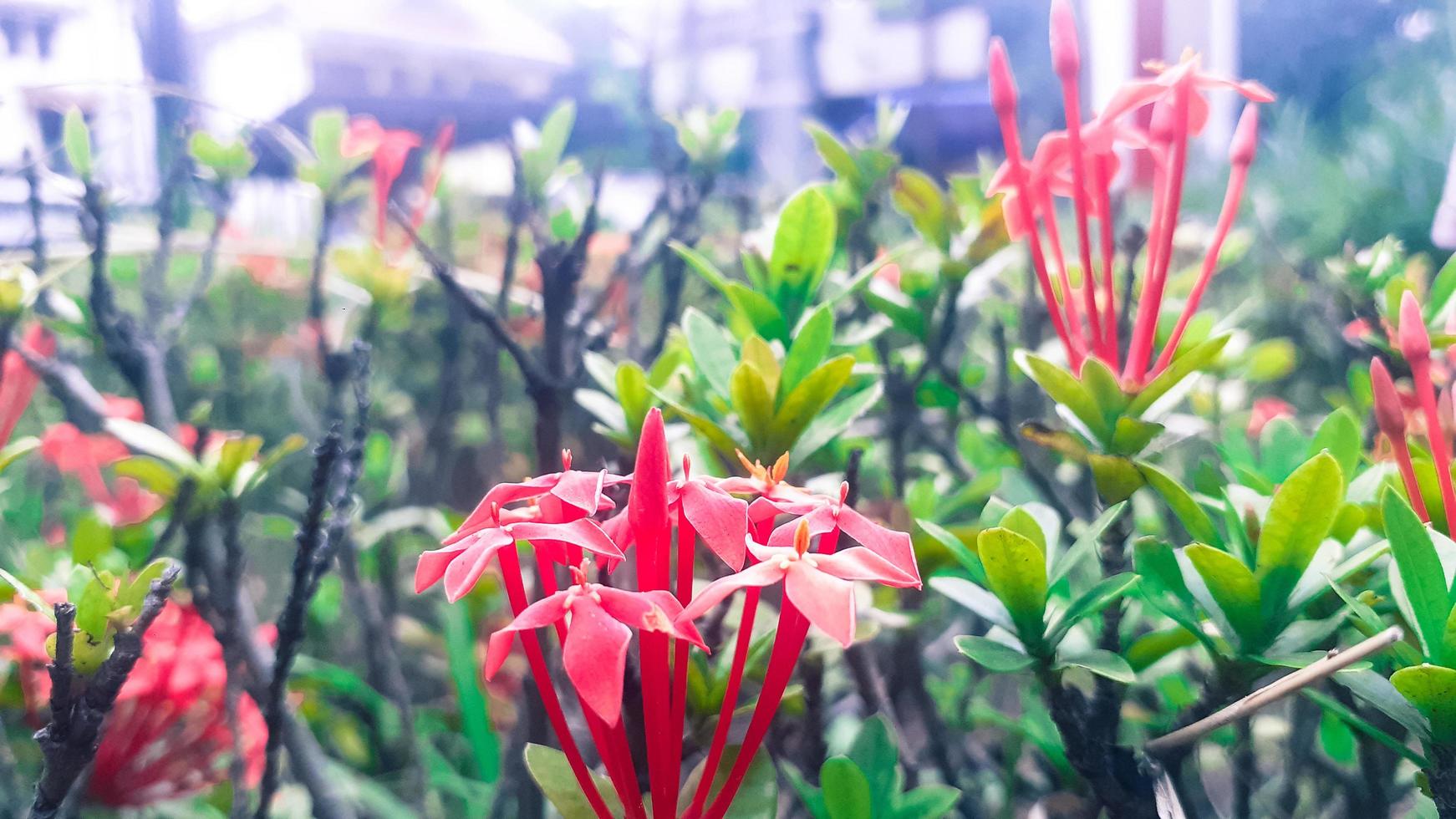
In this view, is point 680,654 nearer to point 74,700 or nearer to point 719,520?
point 719,520

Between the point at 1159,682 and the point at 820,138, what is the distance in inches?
23.2

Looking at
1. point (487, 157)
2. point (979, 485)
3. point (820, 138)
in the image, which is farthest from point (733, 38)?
point (979, 485)

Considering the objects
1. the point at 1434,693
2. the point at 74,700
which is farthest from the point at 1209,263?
the point at 74,700

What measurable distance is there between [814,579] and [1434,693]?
0.27 m

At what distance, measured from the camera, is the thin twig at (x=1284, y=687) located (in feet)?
1.03

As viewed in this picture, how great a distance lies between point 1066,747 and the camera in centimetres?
45

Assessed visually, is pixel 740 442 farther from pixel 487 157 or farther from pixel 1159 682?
pixel 487 157

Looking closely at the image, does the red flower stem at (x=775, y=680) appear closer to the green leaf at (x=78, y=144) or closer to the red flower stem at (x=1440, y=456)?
the red flower stem at (x=1440, y=456)

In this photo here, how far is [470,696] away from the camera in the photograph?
96 centimetres

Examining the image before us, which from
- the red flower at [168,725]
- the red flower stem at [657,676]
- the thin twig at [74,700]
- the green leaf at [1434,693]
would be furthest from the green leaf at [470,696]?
the green leaf at [1434,693]

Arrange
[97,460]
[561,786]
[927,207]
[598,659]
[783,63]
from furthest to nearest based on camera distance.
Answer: [783,63]
[97,460]
[927,207]
[561,786]
[598,659]

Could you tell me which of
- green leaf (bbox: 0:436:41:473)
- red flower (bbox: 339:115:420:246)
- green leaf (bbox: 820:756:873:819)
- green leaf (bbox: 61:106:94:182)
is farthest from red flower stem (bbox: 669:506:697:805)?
green leaf (bbox: 61:106:94:182)

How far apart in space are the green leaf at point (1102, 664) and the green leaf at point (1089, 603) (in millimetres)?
12

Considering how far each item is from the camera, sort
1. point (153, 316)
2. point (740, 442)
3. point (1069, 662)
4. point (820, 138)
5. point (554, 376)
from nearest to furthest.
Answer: point (1069, 662)
point (740, 442)
point (554, 376)
point (820, 138)
point (153, 316)
